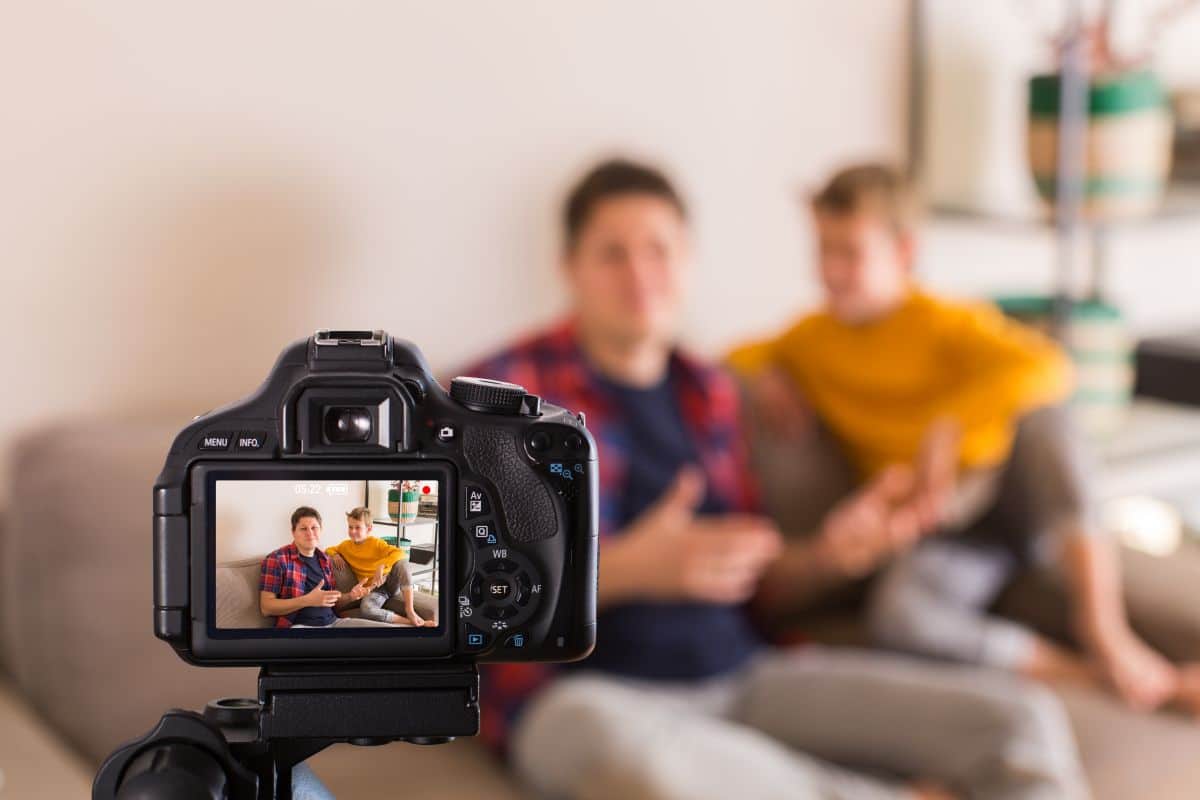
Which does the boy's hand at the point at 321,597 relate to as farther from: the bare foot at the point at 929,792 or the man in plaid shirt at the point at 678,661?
the bare foot at the point at 929,792

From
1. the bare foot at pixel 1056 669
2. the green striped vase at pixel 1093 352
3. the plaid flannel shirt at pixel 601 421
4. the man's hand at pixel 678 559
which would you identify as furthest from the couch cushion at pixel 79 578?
the green striped vase at pixel 1093 352

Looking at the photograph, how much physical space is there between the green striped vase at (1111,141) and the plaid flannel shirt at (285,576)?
1.86 meters

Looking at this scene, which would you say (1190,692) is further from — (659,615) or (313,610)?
(313,610)

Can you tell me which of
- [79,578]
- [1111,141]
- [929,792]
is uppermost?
[1111,141]

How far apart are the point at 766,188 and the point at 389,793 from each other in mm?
1381

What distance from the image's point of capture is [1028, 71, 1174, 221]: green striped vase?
201cm

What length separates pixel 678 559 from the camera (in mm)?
1333

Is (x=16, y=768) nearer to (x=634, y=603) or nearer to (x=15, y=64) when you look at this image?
(x=634, y=603)

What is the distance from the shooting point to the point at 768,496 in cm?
170

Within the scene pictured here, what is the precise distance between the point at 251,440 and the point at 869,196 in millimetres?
1332

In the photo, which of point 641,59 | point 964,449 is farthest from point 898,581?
point 641,59

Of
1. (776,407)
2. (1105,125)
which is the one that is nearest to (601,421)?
(776,407)

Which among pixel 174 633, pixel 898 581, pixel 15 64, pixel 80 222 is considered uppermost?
pixel 15 64

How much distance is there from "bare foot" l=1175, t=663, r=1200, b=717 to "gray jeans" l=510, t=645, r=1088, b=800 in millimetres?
143
